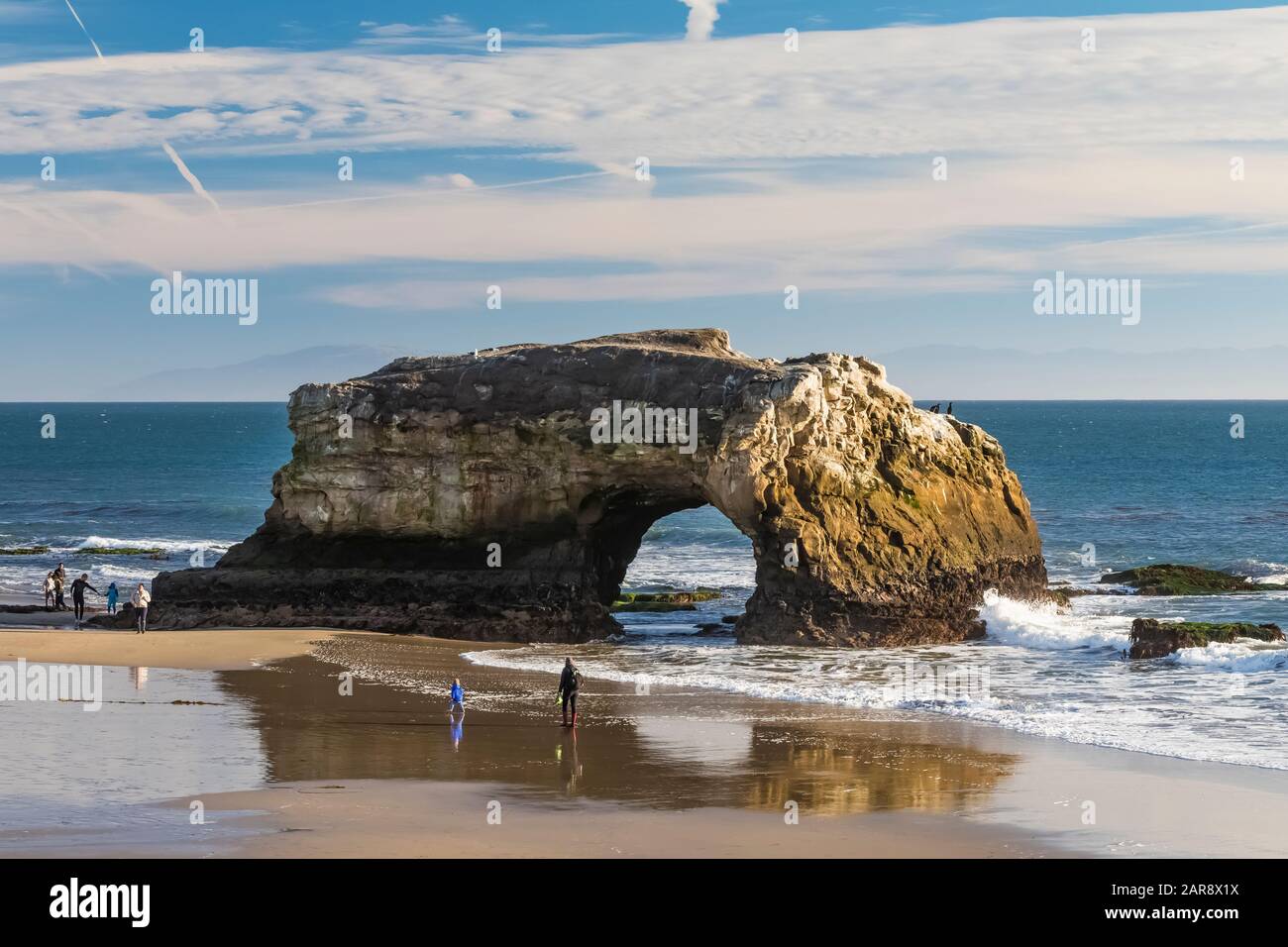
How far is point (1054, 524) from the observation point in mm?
68750

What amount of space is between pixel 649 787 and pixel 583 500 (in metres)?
16.4

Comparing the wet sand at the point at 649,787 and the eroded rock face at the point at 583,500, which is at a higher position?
the eroded rock face at the point at 583,500

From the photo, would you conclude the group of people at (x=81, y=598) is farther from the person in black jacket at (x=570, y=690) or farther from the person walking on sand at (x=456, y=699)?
the person in black jacket at (x=570, y=690)

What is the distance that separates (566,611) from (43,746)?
15.1 meters

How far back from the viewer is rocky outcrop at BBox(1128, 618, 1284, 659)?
95.1 feet

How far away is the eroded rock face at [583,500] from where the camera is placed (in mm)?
31891

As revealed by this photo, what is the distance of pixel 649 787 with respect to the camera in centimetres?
1789

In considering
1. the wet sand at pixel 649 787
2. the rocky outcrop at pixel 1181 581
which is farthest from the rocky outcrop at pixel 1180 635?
the rocky outcrop at pixel 1181 581

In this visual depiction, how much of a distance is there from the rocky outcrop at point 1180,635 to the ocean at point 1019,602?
1.47 ft

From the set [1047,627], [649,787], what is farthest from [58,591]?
[649,787]

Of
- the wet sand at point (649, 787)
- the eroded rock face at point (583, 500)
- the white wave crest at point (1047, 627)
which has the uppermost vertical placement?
the eroded rock face at point (583, 500)

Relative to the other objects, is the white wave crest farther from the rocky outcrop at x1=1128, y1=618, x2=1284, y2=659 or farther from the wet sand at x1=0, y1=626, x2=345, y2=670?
the wet sand at x1=0, y1=626, x2=345, y2=670
